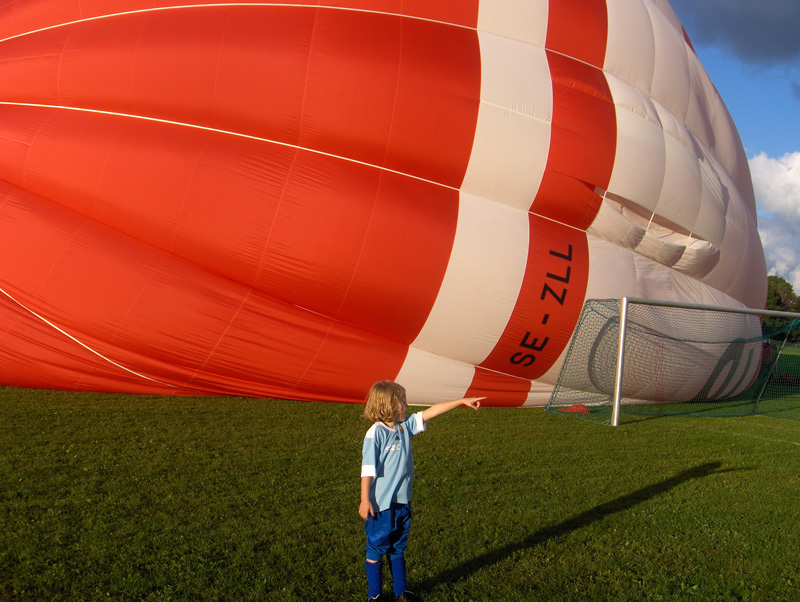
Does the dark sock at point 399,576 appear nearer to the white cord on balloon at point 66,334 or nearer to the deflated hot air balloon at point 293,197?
the deflated hot air balloon at point 293,197

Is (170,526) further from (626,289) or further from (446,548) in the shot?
(626,289)

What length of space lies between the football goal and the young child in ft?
20.2

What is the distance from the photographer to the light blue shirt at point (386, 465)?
323 centimetres

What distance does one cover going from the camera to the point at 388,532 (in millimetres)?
3260

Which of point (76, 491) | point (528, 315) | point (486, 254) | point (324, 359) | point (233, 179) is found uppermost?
point (233, 179)

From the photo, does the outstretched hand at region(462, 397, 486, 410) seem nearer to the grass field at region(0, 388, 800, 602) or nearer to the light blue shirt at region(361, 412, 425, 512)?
the light blue shirt at region(361, 412, 425, 512)

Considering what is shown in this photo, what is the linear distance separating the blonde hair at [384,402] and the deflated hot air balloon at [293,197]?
495 centimetres

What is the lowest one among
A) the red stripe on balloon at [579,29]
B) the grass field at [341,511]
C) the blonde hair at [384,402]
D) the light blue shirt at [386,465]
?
the grass field at [341,511]

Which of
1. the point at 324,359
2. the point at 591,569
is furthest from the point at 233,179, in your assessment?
the point at 591,569

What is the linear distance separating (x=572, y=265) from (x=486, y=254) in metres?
1.28

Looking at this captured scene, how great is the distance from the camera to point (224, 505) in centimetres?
477

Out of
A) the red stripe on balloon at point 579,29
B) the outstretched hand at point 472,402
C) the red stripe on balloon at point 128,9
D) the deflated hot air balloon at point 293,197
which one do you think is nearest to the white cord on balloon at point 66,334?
the deflated hot air balloon at point 293,197

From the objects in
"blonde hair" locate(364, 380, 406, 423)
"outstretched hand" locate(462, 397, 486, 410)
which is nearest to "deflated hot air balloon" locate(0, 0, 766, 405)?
"outstretched hand" locate(462, 397, 486, 410)

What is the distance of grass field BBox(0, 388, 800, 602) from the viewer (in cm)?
372
